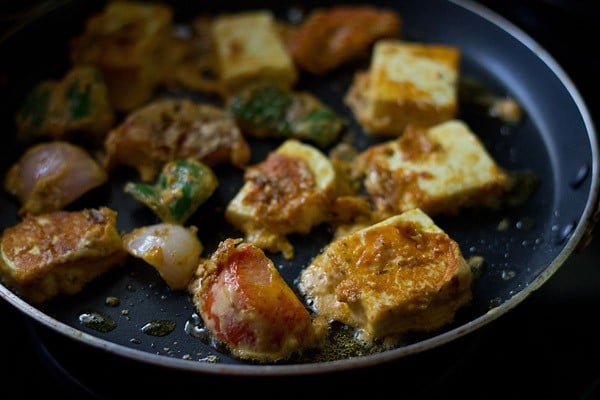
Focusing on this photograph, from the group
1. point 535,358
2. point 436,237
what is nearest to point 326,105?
point 436,237

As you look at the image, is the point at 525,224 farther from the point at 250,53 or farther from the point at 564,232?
the point at 250,53

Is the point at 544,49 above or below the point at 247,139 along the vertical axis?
above

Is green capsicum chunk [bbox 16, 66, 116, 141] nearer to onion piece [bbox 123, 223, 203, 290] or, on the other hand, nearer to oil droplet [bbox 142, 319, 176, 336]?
onion piece [bbox 123, 223, 203, 290]

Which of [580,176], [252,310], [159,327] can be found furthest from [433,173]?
[159,327]

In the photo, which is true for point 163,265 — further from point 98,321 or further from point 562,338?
point 562,338

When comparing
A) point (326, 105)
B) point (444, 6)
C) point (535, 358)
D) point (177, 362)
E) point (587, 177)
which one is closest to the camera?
point (177, 362)

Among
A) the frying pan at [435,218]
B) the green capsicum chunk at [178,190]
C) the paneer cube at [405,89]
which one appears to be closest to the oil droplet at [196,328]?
the frying pan at [435,218]
